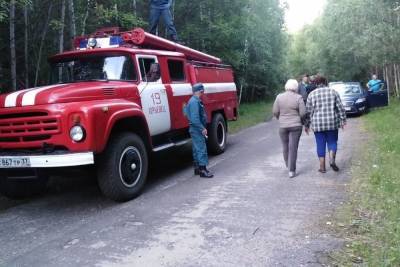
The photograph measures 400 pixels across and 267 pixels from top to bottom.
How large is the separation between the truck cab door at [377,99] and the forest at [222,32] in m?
1.95

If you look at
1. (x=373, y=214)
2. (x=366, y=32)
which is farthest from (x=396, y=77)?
(x=373, y=214)

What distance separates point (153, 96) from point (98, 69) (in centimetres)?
105

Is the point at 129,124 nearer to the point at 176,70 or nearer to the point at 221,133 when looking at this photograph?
the point at 176,70

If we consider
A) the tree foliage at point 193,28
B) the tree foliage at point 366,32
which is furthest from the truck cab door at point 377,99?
the tree foliage at point 193,28

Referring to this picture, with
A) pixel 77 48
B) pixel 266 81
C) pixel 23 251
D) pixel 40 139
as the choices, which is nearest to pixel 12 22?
pixel 77 48

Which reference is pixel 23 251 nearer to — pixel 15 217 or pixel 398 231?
A: pixel 15 217

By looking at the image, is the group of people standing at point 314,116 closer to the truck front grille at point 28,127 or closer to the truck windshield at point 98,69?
the truck windshield at point 98,69

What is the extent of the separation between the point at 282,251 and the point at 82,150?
9.93ft

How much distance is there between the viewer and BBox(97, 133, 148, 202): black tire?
6949mm

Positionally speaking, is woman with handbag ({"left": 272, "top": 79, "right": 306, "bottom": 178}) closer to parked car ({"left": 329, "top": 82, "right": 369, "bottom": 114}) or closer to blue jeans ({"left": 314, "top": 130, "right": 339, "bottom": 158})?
blue jeans ({"left": 314, "top": 130, "right": 339, "bottom": 158})

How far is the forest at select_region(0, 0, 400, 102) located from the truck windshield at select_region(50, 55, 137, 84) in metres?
1.38

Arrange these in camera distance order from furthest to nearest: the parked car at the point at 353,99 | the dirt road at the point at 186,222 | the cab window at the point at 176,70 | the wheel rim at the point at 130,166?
the parked car at the point at 353,99, the cab window at the point at 176,70, the wheel rim at the point at 130,166, the dirt road at the point at 186,222

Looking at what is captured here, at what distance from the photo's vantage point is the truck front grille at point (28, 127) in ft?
21.3

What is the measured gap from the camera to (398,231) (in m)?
4.99
